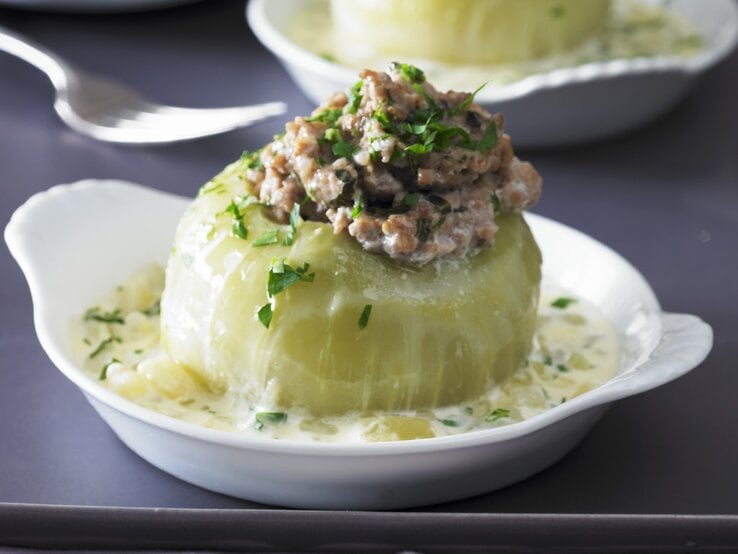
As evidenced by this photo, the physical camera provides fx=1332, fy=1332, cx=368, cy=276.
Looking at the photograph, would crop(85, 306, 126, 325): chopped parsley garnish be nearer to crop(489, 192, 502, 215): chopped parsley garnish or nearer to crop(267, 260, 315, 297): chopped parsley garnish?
crop(267, 260, 315, 297): chopped parsley garnish

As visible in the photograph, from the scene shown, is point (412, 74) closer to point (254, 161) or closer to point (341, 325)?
point (254, 161)

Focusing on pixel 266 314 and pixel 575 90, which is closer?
pixel 266 314

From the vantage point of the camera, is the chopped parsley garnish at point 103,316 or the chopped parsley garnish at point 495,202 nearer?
the chopped parsley garnish at point 495,202

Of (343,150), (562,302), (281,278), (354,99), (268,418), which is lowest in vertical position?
(268,418)

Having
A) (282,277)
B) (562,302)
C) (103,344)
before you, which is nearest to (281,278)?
(282,277)

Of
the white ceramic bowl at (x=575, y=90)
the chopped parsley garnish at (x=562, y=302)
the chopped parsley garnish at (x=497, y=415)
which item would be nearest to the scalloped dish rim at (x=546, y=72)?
the white ceramic bowl at (x=575, y=90)

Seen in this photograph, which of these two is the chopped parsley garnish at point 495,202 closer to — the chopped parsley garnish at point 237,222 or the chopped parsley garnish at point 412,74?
the chopped parsley garnish at point 412,74

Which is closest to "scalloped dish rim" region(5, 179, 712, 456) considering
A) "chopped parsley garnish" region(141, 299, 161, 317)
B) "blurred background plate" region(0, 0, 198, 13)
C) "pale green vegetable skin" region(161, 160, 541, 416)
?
"chopped parsley garnish" region(141, 299, 161, 317)
